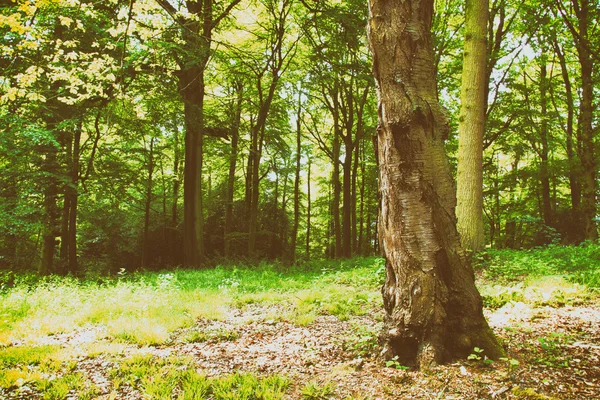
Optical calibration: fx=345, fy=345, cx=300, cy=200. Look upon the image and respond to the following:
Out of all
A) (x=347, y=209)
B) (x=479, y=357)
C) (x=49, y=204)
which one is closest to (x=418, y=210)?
(x=479, y=357)

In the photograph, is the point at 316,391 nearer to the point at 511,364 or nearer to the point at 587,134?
the point at 511,364

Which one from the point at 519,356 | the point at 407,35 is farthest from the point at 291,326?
the point at 407,35

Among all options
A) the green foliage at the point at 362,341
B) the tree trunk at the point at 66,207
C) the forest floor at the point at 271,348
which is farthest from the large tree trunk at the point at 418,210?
the tree trunk at the point at 66,207

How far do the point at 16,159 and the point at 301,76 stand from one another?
12.6m

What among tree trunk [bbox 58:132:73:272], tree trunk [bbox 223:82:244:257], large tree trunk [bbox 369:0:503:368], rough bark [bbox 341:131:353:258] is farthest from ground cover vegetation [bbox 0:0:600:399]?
rough bark [bbox 341:131:353:258]

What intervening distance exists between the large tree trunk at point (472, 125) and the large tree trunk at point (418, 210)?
15.9ft

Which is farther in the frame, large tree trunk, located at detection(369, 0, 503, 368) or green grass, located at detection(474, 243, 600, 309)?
green grass, located at detection(474, 243, 600, 309)

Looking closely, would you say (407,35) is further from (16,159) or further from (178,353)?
(16,159)

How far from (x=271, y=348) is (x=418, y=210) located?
91.8 inches

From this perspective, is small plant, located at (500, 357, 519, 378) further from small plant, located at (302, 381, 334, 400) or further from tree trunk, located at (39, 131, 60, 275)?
tree trunk, located at (39, 131, 60, 275)

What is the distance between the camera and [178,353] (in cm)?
388

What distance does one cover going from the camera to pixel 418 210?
3.04m

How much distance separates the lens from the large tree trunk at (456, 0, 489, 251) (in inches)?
283

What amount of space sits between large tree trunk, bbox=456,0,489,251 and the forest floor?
51.0 inches
